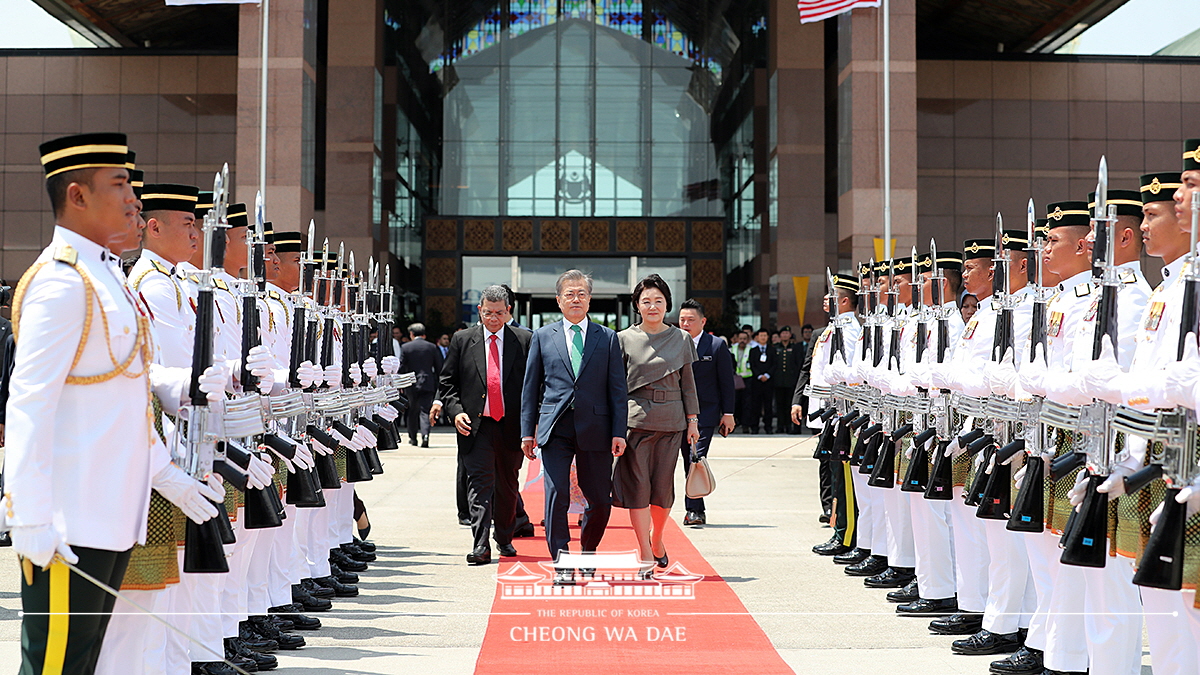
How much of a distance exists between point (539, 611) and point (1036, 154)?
23798 millimetres

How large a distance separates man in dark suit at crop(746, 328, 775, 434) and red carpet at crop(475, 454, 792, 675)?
12.4 meters

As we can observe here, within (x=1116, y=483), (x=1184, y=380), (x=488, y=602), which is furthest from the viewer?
(x=488, y=602)

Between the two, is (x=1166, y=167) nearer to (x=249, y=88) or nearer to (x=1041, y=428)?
(x=249, y=88)

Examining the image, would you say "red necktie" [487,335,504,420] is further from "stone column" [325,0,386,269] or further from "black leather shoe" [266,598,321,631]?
"stone column" [325,0,386,269]

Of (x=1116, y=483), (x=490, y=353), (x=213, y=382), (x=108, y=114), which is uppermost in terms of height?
(x=108, y=114)

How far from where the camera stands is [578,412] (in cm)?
735

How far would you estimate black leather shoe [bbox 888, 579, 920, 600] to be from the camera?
6.93m

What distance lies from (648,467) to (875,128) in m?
15.7

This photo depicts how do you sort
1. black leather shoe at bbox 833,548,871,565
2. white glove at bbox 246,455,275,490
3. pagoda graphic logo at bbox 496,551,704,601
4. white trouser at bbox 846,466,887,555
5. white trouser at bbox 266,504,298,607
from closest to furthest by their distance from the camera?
white glove at bbox 246,455,275,490 → white trouser at bbox 266,504,298,607 → pagoda graphic logo at bbox 496,551,704,601 → white trouser at bbox 846,466,887,555 → black leather shoe at bbox 833,548,871,565

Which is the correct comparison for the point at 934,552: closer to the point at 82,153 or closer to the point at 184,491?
the point at 184,491

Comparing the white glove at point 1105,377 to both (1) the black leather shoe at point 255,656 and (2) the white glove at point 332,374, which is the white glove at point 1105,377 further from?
(2) the white glove at point 332,374

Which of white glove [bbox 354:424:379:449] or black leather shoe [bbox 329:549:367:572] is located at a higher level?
white glove [bbox 354:424:379:449]

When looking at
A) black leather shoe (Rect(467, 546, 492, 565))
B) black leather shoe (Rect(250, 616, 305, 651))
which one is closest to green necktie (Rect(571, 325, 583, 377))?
black leather shoe (Rect(467, 546, 492, 565))

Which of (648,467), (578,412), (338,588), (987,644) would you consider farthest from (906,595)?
(338,588)
